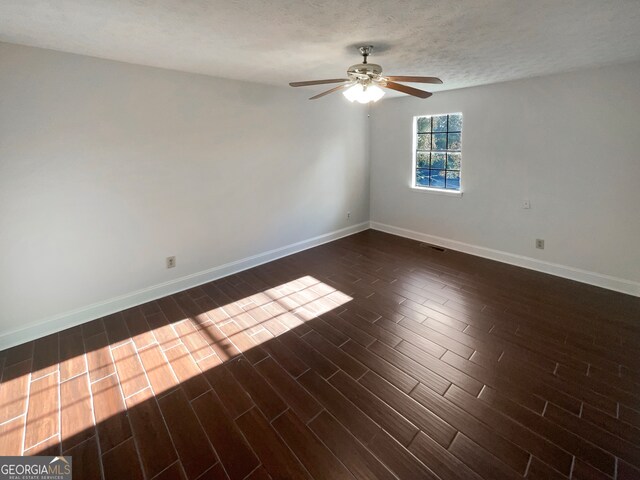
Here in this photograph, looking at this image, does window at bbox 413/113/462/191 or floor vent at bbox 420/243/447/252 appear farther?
floor vent at bbox 420/243/447/252

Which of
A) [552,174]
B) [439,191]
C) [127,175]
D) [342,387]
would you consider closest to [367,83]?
[342,387]

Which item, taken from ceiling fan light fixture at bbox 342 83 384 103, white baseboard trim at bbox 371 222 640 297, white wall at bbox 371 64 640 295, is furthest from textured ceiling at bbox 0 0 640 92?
white baseboard trim at bbox 371 222 640 297

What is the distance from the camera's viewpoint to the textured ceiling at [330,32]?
5.62 ft

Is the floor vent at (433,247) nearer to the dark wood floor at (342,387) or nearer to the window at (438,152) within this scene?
the window at (438,152)

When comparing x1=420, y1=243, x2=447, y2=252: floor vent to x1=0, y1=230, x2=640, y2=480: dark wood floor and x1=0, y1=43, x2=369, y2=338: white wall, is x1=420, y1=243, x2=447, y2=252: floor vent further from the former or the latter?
x1=0, y1=43, x2=369, y2=338: white wall

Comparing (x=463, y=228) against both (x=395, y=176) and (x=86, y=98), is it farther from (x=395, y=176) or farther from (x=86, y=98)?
(x=86, y=98)

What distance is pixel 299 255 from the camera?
452 centimetres

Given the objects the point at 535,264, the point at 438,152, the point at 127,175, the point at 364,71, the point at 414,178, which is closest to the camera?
the point at 364,71

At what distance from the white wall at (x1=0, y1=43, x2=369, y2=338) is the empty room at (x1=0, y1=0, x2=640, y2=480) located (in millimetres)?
19

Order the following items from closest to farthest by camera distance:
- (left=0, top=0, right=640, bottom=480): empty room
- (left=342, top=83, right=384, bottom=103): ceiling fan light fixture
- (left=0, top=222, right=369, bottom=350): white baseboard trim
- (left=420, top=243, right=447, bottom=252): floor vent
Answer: (left=0, top=0, right=640, bottom=480): empty room
(left=342, top=83, right=384, bottom=103): ceiling fan light fixture
(left=0, top=222, right=369, bottom=350): white baseboard trim
(left=420, top=243, right=447, bottom=252): floor vent

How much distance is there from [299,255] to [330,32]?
117 inches

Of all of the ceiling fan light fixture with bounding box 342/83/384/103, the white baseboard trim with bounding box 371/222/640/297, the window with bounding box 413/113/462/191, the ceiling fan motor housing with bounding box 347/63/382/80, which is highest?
the ceiling fan motor housing with bounding box 347/63/382/80
